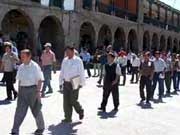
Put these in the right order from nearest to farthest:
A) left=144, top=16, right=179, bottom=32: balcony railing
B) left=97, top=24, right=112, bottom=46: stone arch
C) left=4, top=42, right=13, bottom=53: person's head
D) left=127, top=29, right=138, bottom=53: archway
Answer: left=4, top=42, right=13, bottom=53: person's head → left=97, top=24, right=112, bottom=46: stone arch → left=127, top=29, right=138, bottom=53: archway → left=144, top=16, right=179, bottom=32: balcony railing

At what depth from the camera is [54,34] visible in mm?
33125

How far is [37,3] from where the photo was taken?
1156 inches

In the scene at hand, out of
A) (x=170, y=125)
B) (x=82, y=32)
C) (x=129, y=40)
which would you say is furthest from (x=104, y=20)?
(x=170, y=125)

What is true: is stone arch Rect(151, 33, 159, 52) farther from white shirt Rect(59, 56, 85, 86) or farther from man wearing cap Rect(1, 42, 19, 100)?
white shirt Rect(59, 56, 85, 86)

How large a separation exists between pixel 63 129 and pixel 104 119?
1792 mm

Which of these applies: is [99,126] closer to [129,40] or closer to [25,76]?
[25,76]

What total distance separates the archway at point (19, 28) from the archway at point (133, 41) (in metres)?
16.7

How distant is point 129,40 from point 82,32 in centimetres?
983

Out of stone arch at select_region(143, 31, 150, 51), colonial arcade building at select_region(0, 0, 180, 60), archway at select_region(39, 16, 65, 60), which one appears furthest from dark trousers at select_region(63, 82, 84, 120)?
stone arch at select_region(143, 31, 150, 51)

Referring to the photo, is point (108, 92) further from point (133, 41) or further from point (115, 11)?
point (133, 41)

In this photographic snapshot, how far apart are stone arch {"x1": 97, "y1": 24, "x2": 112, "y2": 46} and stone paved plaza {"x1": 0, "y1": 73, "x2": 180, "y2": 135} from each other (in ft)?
81.2

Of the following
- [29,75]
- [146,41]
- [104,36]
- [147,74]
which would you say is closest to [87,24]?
[104,36]

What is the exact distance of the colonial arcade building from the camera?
96.9 feet

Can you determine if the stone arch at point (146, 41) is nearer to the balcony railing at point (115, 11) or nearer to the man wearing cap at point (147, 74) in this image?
the balcony railing at point (115, 11)
